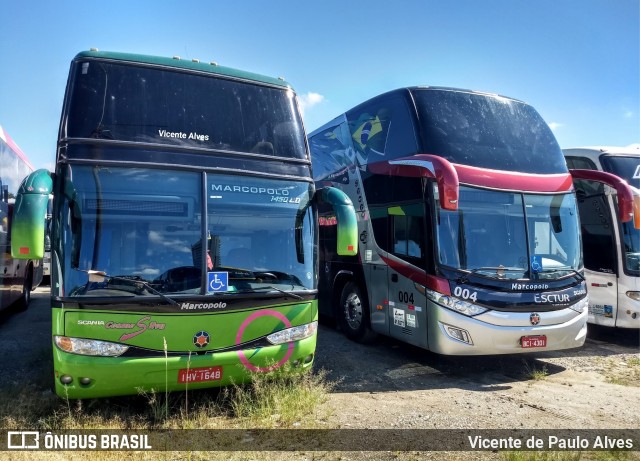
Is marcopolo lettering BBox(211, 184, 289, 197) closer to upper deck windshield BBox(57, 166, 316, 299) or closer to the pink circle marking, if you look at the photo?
upper deck windshield BBox(57, 166, 316, 299)

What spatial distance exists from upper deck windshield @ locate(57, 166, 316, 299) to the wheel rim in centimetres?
325

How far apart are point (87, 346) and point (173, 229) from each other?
1336 millimetres

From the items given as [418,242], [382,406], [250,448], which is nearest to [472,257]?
[418,242]

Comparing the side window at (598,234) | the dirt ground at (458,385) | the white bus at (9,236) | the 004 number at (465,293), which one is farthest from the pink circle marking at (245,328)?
the side window at (598,234)

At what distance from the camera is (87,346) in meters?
4.63

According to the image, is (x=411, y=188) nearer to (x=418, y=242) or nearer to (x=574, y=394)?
(x=418, y=242)

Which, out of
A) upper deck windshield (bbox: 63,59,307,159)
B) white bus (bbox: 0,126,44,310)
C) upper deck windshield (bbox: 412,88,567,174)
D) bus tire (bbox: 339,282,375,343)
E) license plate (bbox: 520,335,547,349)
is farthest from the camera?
white bus (bbox: 0,126,44,310)

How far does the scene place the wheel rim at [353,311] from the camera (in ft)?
28.7

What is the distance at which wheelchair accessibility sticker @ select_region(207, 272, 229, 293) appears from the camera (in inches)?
198

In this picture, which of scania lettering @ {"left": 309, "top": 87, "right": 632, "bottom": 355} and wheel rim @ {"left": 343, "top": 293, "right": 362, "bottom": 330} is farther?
wheel rim @ {"left": 343, "top": 293, "right": 362, "bottom": 330}

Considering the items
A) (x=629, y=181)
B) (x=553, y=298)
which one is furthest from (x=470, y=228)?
(x=629, y=181)

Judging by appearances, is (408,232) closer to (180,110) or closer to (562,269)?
(562,269)

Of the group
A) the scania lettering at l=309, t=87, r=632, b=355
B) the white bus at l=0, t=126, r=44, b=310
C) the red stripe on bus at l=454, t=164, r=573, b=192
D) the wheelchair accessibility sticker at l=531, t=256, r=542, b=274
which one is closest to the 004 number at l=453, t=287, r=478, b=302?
the scania lettering at l=309, t=87, r=632, b=355

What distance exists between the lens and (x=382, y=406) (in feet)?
18.3
